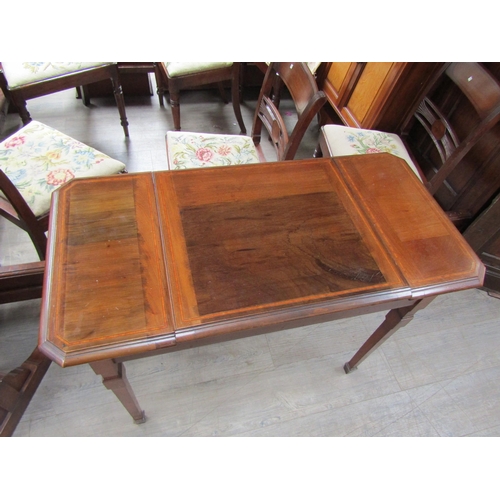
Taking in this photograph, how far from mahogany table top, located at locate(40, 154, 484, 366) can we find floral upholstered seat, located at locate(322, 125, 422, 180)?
493 millimetres

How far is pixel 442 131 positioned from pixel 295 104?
24.9 inches

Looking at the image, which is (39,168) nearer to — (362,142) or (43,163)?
(43,163)

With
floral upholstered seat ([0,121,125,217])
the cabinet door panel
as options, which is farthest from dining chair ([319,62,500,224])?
floral upholstered seat ([0,121,125,217])

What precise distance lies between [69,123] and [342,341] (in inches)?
85.1

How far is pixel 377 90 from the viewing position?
5.40 ft

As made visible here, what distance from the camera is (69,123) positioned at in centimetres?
221

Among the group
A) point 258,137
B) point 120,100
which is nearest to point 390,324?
point 258,137

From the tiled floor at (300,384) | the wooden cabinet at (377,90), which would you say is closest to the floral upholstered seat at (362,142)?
the wooden cabinet at (377,90)

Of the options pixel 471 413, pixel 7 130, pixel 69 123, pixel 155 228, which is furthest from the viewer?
pixel 69 123

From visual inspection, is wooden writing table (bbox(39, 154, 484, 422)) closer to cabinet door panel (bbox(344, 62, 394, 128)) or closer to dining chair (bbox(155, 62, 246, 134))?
cabinet door panel (bbox(344, 62, 394, 128))

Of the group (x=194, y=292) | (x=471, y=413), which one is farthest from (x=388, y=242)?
(x=471, y=413)

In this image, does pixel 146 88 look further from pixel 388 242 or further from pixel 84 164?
pixel 388 242

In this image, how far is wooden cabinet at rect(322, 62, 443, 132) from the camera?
152cm
